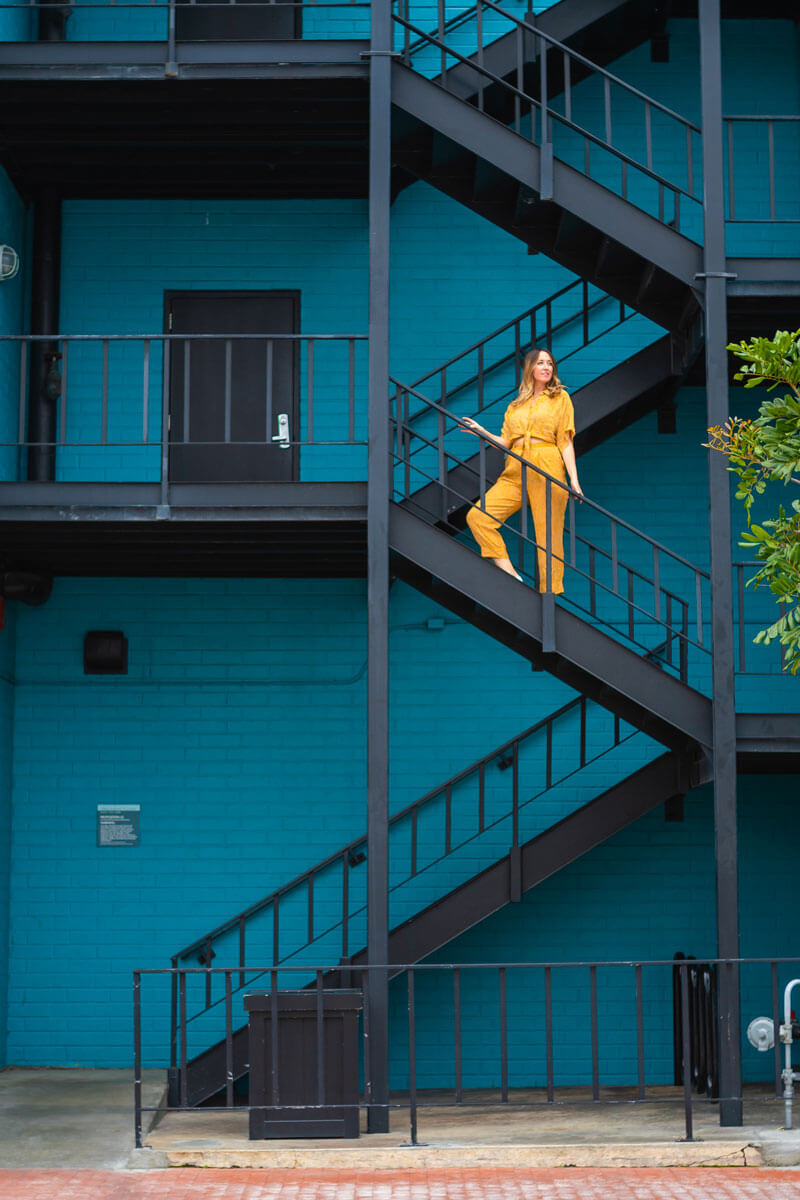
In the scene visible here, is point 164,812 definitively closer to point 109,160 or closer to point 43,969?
point 43,969

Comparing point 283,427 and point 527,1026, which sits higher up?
point 283,427

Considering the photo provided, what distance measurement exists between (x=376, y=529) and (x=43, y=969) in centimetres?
455

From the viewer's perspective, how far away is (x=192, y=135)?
10.3 meters

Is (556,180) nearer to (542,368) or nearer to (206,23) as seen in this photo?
(542,368)

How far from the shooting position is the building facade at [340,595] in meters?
10.4

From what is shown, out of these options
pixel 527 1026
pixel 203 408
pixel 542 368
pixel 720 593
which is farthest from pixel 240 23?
pixel 527 1026

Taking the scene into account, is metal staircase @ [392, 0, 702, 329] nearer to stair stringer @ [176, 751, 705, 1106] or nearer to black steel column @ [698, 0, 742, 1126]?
black steel column @ [698, 0, 742, 1126]

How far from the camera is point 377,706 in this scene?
8.58 meters

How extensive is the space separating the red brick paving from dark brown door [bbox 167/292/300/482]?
5.42 metres

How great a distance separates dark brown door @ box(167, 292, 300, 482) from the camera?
11273 mm

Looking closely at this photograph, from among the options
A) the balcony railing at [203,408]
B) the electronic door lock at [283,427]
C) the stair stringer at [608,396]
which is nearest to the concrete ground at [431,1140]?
the stair stringer at [608,396]

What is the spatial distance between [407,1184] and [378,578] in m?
3.35

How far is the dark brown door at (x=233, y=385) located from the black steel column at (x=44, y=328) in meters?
0.89

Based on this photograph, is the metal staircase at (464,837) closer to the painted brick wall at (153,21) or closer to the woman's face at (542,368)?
the woman's face at (542,368)
